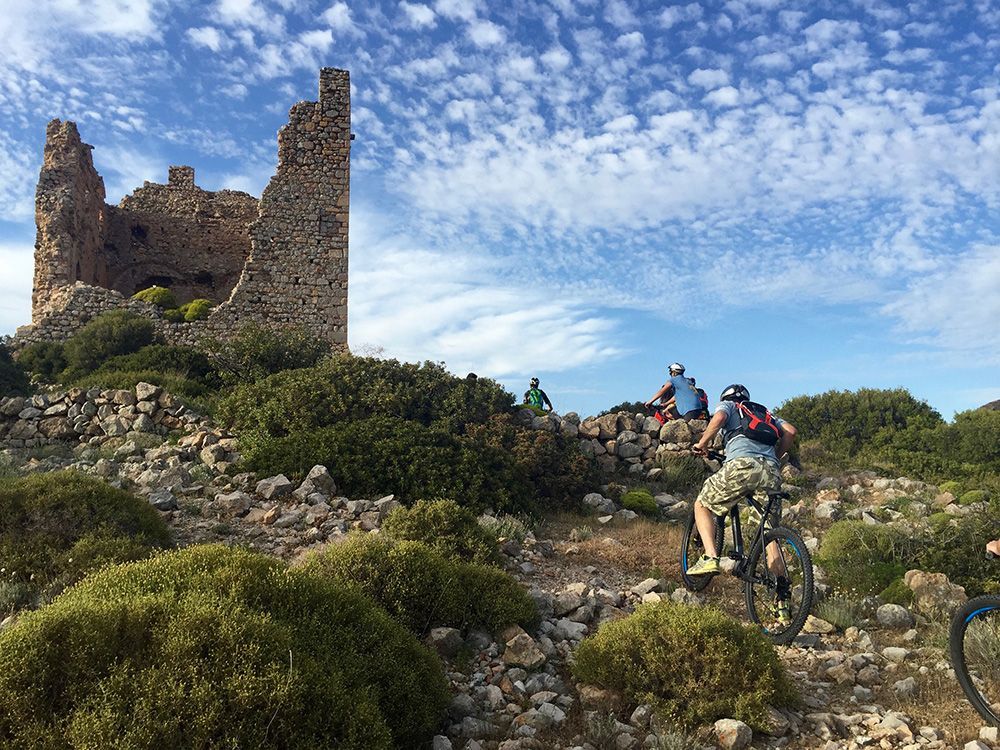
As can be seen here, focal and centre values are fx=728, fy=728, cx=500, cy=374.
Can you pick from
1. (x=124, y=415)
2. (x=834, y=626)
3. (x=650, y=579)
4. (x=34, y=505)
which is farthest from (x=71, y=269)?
(x=834, y=626)

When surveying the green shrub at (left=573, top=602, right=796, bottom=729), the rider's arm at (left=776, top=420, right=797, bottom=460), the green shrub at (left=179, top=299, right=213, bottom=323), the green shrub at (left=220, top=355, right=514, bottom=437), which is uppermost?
the green shrub at (left=179, top=299, right=213, bottom=323)

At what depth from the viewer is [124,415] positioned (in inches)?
502

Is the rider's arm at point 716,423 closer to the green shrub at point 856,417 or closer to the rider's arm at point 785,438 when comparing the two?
the rider's arm at point 785,438

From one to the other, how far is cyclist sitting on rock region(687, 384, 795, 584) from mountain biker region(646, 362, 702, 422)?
7.84 metres

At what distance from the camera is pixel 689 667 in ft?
14.9

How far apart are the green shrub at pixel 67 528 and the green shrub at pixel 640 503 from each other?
258 inches

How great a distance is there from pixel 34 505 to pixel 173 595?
3.58 meters

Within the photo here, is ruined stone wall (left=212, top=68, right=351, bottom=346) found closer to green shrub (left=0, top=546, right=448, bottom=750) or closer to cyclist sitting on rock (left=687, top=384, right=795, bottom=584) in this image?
cyclist sitting on rock (left=687, top=384, right=795, bottom=584)

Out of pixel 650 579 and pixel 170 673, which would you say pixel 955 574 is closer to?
pixel 650 579

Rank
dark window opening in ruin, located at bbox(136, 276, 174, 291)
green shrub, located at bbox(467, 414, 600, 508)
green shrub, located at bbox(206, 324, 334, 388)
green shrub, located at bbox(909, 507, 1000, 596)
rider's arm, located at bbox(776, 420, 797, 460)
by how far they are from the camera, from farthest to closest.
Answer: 1. dark window opening in ruin, located at bbox(136, 276, 174, 291)
2. green shrub, located at bbox(206, 324, 334, 388)
3. green shrub, located at bbox(467, 414, 600, 508)
4. green shrub, located at bbox(909, 507, 1000, 596)
5. rider's arm, located at bbox(776, 420, 797, 460)

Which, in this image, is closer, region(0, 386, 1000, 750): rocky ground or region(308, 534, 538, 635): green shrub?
region(0, 386, 1000, 750): rocky ground

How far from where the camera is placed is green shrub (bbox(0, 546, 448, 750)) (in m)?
3.09

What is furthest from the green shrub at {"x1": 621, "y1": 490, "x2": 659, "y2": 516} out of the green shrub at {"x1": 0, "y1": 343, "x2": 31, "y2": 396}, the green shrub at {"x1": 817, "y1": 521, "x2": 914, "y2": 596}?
the green shrub at {"x1": 0, "y1": 343, "x2": 31, "y2": 396}

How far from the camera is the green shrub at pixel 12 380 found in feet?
48.5
